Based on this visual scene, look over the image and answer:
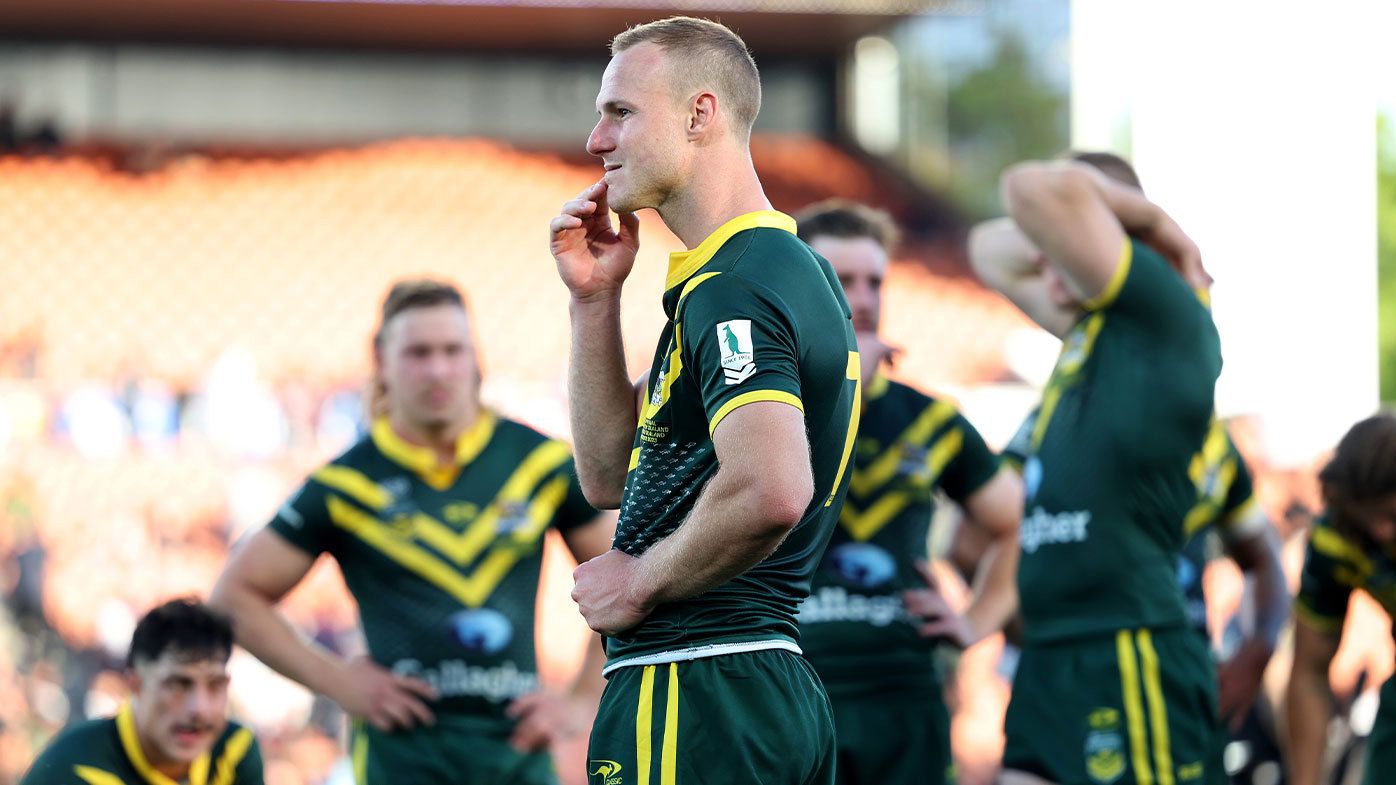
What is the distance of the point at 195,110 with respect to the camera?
19.9m

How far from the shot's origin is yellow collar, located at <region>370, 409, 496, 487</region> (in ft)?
17.1

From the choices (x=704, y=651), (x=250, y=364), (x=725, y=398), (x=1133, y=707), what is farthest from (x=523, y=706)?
(x=250, y=364)

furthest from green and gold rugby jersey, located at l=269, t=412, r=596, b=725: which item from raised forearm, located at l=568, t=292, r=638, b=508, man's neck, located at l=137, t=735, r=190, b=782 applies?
raised forearm, located at l=568, t=292, r=638, b=508

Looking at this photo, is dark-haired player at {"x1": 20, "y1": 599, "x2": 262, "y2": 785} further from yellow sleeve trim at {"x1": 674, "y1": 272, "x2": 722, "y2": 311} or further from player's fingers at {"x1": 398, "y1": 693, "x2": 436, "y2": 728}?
yellow sleeve trim at {"x1": 674, "y1": 272, "x2": 722, "y2": 311}

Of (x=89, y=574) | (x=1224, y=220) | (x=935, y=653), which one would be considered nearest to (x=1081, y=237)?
(x=935, y=653)

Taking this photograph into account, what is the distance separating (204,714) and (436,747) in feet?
2.20

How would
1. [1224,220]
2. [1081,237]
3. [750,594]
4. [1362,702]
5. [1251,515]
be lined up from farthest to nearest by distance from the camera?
[1224,220]
[1362,702]
[1251,515]
[1081,237]
[750,594]

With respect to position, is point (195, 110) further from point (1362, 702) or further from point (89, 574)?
point (1362, 702)

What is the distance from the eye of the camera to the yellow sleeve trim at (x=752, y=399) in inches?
106

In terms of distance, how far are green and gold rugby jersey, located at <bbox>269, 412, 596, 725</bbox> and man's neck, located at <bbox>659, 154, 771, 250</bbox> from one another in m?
2.16

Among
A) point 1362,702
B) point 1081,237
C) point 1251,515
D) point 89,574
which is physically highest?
point 1081,237

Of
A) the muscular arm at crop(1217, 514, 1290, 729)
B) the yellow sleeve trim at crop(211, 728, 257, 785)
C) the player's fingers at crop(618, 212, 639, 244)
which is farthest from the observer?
the muscular arm at crop(1217, 514, 1290, 729)

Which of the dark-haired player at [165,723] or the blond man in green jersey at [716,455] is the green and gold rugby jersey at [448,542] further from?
the blond man in green jersey at [716,455]

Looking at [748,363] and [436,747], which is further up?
[748,363]
